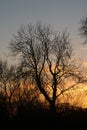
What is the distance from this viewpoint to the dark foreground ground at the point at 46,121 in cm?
2239

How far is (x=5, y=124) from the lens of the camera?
2383cm

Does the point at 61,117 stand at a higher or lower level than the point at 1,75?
lower

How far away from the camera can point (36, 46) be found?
41.6 metres

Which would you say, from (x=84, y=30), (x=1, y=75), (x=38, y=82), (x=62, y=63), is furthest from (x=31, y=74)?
(x=1, y=75)

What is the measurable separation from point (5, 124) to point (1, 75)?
31582mm

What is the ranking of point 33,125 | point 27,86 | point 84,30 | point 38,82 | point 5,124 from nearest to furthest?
point 33,125, point 5,124, point 84,30, point 38,82, point 27,86

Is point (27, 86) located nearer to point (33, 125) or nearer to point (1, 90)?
point (1, 90)

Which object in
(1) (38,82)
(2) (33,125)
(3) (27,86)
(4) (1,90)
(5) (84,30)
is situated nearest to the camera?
(2) (33,125)

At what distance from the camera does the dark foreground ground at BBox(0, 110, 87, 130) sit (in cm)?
2239

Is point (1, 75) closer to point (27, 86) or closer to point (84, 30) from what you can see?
point (27, 86)

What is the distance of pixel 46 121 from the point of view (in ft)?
74.3

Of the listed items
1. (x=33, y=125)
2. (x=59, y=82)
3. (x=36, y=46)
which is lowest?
(x=33, y=125)

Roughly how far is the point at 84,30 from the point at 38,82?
10.6 m

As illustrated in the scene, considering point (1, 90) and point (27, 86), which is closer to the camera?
point (27, 86)
